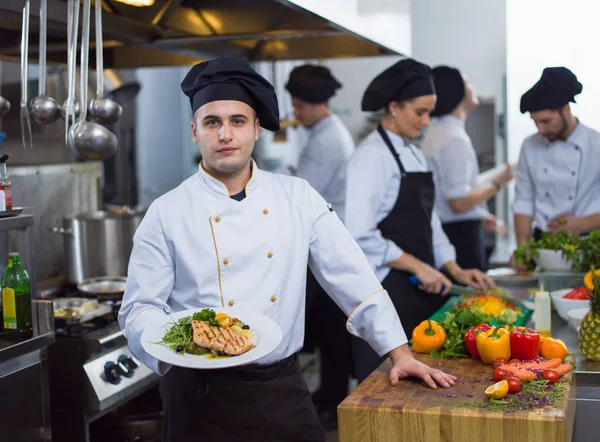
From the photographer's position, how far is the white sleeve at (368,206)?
311 centimetres

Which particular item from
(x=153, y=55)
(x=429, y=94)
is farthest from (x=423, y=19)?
(x=429, y=94)

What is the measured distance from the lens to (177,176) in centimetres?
719

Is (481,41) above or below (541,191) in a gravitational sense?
above

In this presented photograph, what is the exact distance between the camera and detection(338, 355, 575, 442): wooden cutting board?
1790mm

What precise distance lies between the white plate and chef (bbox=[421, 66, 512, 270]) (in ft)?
8.89

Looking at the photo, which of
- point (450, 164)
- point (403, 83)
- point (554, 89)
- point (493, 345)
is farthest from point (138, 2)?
point (450, 164)

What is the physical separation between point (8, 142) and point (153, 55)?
888 mm

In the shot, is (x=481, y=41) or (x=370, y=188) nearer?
(x=370, y=188)

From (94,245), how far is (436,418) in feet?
7.07

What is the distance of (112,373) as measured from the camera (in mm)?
2969

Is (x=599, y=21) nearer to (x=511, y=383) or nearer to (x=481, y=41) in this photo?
(x=511, y=383)

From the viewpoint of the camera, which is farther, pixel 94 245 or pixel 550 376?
pixel 94 245

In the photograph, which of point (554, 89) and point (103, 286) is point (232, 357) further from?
point (554, 89)

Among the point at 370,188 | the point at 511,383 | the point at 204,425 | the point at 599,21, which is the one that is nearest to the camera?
the point at 511,383
